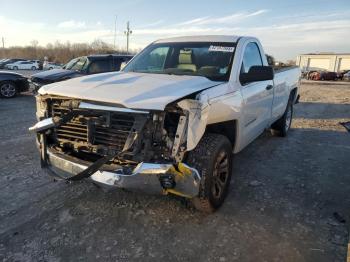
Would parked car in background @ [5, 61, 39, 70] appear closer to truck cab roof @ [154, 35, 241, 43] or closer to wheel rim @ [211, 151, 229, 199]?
truck cab roof @ [154, 35, 241, 43]

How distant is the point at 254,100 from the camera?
4.68m

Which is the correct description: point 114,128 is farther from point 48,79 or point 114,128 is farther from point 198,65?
point 48,79

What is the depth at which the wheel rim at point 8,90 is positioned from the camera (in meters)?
12.5

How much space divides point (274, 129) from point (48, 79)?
7318 mm

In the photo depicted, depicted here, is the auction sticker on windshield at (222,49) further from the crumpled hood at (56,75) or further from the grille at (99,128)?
the crumpled hood at (56,75)

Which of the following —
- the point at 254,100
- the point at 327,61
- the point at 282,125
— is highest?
the point at 327,61

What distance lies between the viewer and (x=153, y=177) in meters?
3.07

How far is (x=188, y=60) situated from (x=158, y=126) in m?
1.88

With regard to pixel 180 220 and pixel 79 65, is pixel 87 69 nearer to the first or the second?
pixel 79 65

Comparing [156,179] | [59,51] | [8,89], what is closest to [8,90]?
[8,89]

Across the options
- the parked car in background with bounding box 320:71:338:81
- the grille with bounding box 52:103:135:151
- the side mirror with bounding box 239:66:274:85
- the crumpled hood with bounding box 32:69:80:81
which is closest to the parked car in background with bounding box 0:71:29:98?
the crumpled hood with bounding box 32:69:80:81

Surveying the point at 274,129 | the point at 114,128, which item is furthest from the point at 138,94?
the point at 274,129

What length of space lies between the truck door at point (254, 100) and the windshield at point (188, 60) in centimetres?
30

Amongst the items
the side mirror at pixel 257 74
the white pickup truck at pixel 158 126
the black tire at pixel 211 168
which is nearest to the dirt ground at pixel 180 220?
the black tire at pixel 211 168
